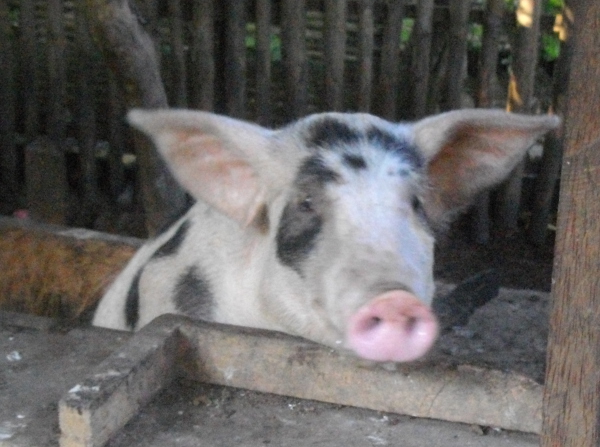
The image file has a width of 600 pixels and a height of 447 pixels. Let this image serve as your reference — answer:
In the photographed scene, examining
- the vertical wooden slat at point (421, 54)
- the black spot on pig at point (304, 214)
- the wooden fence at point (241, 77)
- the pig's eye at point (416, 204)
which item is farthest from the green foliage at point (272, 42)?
the pig's eye at point (416, 204)

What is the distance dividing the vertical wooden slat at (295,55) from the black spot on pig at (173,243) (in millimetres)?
2079

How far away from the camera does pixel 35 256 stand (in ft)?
13.3

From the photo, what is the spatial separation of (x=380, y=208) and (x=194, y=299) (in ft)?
2.66

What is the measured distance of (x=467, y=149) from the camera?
2904 mm

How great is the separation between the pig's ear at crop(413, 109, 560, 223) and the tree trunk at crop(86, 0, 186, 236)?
1.02 m

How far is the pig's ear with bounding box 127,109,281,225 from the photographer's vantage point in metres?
2.76

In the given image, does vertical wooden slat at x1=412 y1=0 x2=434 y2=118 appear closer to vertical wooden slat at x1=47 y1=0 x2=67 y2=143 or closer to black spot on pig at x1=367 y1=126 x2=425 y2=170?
vertical wooden slat at x1=47 y1=0 x2=67 y2=143

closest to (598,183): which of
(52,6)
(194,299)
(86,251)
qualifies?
(194,299)

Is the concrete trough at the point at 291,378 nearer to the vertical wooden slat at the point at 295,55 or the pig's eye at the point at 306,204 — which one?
the pig's eye at the point at 306,204

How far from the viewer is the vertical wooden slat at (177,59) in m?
5.09

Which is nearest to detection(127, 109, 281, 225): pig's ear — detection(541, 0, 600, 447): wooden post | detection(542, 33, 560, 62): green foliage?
detection(541, 0, 600, 447): wooden post

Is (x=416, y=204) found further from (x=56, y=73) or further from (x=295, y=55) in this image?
(x=56, y=73)

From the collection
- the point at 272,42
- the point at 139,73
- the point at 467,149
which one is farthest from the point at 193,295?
the point at 272,42

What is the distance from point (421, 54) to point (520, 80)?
55cm
